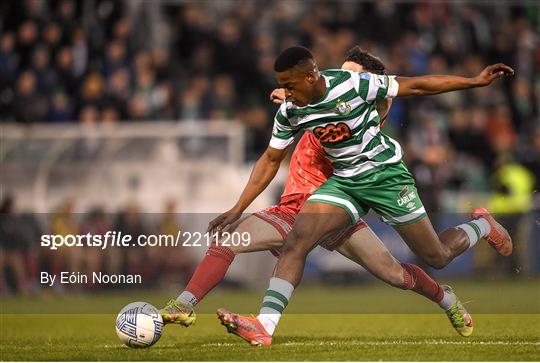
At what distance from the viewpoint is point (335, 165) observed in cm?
985

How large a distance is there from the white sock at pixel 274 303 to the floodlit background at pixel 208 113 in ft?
19.1

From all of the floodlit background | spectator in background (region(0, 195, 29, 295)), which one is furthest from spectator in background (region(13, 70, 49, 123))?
spectator in background (region(0, 195, 29, 295))

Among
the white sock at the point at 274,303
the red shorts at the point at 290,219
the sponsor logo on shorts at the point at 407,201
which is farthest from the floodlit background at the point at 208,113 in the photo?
the white sock at the point at 274,303

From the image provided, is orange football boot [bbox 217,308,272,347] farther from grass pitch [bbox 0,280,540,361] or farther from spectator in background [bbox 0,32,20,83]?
spectator in background [bbox 0,32,20,83]

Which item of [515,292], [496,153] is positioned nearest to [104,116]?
[496,153]

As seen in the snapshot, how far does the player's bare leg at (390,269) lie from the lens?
399 inches

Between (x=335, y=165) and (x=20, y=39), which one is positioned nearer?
(x=335, y=165)

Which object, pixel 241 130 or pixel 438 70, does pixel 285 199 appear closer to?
pixel 241 130

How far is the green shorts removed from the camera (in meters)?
9.71

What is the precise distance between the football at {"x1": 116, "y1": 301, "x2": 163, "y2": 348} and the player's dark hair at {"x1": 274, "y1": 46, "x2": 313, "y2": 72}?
2.02 meters

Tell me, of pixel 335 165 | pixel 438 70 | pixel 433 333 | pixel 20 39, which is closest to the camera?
pixel 335 165

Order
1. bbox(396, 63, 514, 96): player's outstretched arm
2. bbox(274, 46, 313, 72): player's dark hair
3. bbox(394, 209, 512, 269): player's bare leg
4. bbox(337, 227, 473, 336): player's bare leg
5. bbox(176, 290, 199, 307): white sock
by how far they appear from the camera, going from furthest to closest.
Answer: bbox(337, 227, 473, 336): player's bare leg, bbox(394, 209, 512, 269): player's bare leg, bbox(176, 290, 199, 307): white sock, bbox(274, 46, 313, 72): player's dark hair, bbox(396, 63, 514, 96): player's outstretched arm

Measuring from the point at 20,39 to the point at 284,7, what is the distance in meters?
5.18

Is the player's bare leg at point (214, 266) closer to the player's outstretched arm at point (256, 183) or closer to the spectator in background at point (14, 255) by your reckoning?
the player's outstretched arm at point (256, 183)
